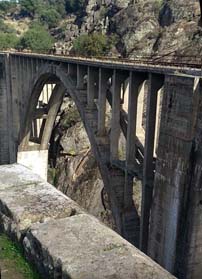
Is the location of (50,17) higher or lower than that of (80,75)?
higher

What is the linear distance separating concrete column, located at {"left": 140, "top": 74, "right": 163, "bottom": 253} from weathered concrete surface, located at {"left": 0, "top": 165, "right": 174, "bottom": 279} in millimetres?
10985

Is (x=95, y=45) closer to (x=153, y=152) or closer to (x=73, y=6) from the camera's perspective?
(x=153, y=152)

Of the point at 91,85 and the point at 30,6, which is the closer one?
the point at 91,85

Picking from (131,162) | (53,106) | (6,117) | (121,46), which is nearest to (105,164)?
(131,162)

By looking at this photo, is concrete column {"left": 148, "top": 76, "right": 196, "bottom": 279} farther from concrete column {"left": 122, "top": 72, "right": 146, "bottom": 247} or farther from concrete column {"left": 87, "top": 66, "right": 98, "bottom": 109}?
concrete column {"left": 87, "top": 66, "right": 98, "bottom": 109}

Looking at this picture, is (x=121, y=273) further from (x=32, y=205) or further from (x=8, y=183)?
(x=8, y=183)

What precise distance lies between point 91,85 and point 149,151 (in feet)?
26.0

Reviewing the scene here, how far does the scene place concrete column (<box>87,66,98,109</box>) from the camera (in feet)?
73.7

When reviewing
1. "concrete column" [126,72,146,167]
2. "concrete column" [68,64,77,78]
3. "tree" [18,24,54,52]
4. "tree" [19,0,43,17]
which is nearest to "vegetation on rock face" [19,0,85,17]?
"tree" [19,0,43,17]

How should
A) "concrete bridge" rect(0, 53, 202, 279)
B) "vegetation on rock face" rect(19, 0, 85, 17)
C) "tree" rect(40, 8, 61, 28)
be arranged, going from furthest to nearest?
"vegetation on rock face" rect(19, 0, 85, 17) < "tree" rect(40, 8, 61, 28) < "concrete bridge" rect(0, 53, 202, 279)

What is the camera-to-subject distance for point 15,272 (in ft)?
13.8

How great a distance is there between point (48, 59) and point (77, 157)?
14458mm

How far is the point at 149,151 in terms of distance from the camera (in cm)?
1639

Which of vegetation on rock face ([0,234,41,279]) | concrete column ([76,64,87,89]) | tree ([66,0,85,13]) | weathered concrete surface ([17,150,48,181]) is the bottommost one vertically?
weathered concrete surface ([17,150,48,181])
